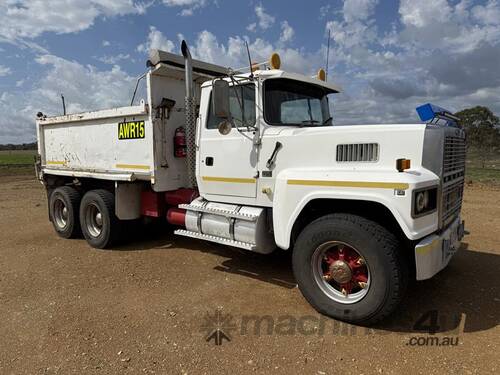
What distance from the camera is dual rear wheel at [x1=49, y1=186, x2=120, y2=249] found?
21.5 ft

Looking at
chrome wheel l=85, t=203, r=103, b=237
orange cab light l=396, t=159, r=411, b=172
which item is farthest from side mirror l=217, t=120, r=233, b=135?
chrome wheel l=85, t=203, r=103, b=237

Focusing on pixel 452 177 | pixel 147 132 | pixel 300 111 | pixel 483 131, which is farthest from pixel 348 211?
pixel 483 131

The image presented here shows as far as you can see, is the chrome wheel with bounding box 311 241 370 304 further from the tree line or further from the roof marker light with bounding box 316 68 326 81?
the tree line

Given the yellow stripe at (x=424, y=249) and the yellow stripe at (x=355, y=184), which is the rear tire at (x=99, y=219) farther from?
the yellow stripe at (x=424, y=249)

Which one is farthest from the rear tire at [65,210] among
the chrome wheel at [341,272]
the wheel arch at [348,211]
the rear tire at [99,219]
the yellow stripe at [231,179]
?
the chrome wheel at [341,272]

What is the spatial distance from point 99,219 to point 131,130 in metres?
1.86

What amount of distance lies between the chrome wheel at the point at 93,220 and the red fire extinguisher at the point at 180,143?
2.06m

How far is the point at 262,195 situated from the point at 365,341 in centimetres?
198

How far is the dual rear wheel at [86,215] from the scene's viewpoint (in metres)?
6.54

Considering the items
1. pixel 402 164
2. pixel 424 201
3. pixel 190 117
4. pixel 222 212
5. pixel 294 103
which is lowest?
pixel 222 212

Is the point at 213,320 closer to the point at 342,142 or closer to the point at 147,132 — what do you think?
the point at 342,142

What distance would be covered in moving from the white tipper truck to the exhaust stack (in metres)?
0.02

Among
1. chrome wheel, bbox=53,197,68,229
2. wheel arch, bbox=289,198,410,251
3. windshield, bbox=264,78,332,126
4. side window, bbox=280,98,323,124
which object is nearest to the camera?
wheel arch, bbox=289,198,410,251

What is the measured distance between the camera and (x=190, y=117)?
5.59 m
